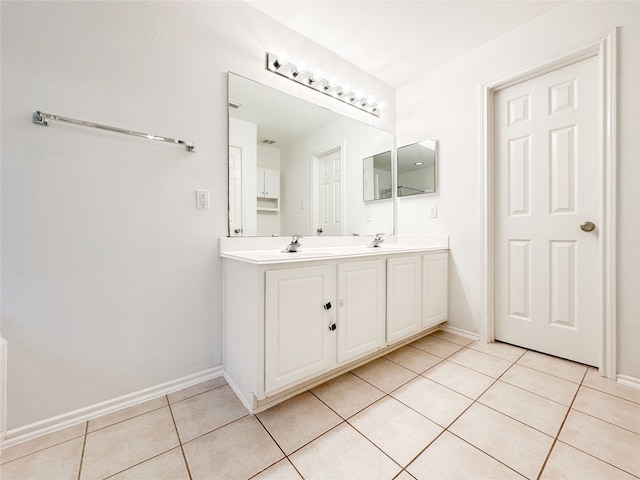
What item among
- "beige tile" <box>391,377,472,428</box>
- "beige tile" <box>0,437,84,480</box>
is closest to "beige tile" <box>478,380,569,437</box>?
"beige tile" <box>391,377,472,428</box>

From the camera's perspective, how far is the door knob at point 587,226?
158 centimetres

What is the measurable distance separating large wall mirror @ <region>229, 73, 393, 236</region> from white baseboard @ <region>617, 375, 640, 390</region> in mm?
1692

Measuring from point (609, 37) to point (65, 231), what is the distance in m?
2.92

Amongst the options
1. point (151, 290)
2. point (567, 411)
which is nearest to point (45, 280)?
point (151, 290)

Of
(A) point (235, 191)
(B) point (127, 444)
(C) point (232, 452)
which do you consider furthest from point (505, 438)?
(A) point (235, 191)

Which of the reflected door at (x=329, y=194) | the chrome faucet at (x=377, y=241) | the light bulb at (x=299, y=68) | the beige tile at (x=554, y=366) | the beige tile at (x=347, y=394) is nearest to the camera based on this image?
the beige tile at (x=347, y=394)

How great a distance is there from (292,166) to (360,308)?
1.04 metres

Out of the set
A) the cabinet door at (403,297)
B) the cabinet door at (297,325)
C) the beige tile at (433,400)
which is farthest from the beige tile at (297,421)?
the cabinet door at (403,297)

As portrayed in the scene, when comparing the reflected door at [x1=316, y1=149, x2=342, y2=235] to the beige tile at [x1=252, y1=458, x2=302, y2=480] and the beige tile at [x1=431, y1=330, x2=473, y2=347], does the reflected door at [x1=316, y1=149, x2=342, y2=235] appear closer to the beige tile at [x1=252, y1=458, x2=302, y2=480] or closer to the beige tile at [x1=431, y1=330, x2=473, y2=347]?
the beige tile at [x1=431, y1=330, x2=473, y2=347]

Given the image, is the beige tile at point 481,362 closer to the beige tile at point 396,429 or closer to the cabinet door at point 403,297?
the cabinet door at point 403,297

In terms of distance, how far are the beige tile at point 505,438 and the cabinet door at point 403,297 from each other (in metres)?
0.61

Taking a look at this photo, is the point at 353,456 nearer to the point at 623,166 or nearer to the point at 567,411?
the point at 567,411

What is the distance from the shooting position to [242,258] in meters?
1.31

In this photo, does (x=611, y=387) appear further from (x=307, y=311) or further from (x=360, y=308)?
(x=307, y=311)
